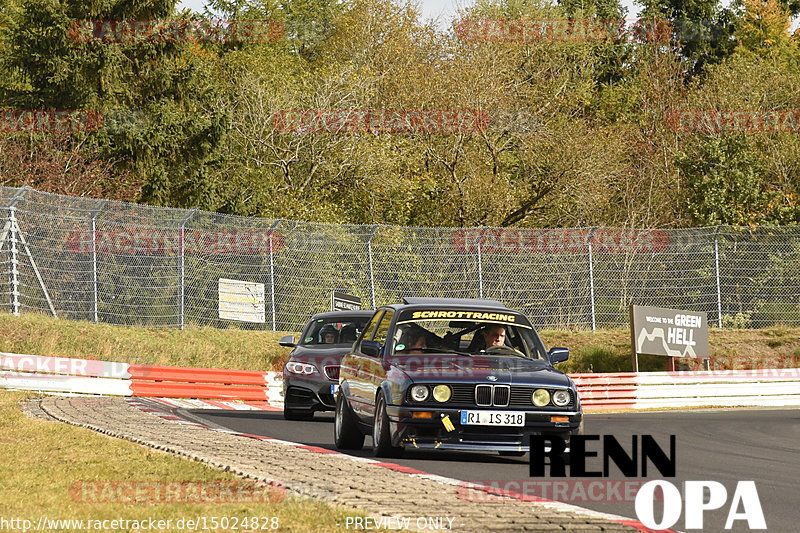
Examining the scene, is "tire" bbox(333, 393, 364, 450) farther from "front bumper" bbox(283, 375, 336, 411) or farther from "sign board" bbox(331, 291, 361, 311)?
"sign board" bbox(331, 291, 361, 311)

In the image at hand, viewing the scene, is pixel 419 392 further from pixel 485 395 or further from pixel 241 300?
pixel 241 300

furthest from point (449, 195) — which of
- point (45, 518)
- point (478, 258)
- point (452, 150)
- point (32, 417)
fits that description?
point (45, 518)

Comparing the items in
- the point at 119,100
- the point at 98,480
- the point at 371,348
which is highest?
the point at 119,100

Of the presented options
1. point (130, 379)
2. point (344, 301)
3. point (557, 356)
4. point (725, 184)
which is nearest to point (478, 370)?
point (557, 356)

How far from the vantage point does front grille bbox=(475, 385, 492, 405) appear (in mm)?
11211

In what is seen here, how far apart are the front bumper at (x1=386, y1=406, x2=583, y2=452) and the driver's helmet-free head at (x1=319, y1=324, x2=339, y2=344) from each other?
7067mm

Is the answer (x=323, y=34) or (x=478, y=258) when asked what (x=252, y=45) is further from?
(x=478, y=258)

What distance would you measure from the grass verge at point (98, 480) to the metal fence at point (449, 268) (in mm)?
13424

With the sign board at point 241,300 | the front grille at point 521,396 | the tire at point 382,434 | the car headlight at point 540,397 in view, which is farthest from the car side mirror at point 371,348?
the sign board at point 241,300

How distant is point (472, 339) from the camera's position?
41.8ft

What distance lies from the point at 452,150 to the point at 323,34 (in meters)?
23.8

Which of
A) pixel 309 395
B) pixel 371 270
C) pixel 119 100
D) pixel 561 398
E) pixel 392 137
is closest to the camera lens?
pixel 561 398

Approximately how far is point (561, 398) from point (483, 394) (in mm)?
792

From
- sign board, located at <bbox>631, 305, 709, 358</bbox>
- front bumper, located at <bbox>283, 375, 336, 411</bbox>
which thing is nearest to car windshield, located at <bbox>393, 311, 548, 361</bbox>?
front bumper, located at <bbox>283, 375, 336, 411</bbox>
